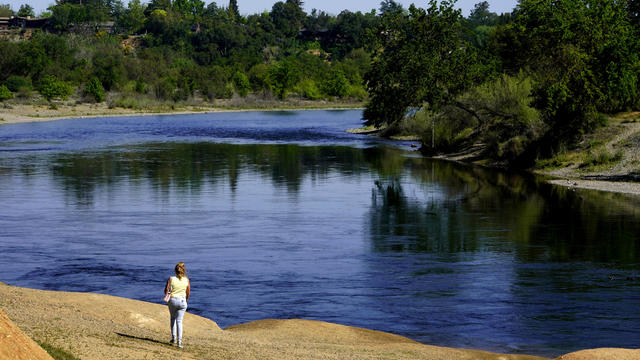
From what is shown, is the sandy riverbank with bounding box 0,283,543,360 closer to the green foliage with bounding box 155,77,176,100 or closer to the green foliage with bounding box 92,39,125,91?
the green foliage with bounding box 92,39,125,91

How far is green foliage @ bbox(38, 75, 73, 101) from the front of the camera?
152 m

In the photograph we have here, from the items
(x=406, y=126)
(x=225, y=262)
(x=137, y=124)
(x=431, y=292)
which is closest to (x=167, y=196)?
(x=225, y=262)

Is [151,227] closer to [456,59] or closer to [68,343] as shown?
[68,343]

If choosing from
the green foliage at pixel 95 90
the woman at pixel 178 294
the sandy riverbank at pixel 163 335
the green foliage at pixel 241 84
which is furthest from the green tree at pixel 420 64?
the green foliage at pixel 241 84

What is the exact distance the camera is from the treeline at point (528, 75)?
62.2 meters

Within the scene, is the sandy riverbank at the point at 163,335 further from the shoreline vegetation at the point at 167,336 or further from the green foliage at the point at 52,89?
the green foliage at the point at 52,89

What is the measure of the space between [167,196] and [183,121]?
86.1 meters

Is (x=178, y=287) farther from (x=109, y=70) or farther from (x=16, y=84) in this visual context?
(x=109, y=70)

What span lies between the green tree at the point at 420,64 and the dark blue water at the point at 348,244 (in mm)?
5864

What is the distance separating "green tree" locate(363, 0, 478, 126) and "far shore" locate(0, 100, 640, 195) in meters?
8.04

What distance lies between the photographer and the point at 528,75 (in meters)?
72.9

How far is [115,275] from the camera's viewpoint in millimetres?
31547

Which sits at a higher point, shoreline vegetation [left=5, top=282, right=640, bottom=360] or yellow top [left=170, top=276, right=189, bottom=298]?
yellow top [left=170, top=276, right=189, bottom=298]

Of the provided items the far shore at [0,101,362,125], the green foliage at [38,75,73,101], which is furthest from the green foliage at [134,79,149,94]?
the green foliage at [38,75,73,101]
